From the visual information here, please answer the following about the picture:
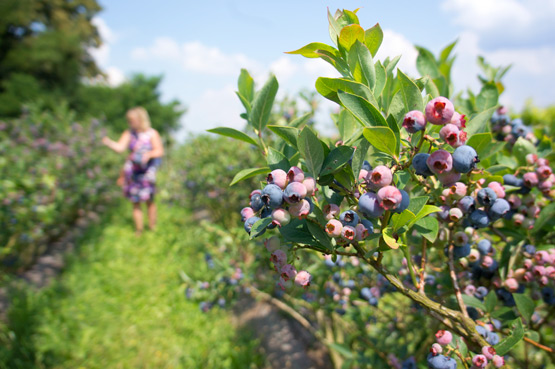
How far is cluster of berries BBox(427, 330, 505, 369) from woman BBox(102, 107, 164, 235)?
4498 millimetres

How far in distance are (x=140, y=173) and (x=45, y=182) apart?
1.35 m

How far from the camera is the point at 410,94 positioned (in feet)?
1.98

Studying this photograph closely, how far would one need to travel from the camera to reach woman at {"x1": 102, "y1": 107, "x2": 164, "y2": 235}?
472cm

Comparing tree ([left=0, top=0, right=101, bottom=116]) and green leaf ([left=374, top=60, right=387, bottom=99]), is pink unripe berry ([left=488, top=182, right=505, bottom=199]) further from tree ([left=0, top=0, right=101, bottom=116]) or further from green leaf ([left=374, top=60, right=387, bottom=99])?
tree ([left=0, top=0, right=101, bottom=116])

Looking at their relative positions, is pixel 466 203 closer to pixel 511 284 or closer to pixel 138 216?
pixel 511 284

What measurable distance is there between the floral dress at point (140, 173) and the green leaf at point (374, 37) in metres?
4.50

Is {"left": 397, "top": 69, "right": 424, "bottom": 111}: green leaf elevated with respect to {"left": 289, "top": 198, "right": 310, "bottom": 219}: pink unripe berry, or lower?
elevated

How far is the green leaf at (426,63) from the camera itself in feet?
3.43

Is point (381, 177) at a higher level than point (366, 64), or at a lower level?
lower

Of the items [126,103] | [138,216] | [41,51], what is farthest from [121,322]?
[126,103]

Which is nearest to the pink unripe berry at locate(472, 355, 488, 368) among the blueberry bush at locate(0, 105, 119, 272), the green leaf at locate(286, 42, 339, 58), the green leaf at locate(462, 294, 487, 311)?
the green leaf at locate(462, 294, 487, 311)

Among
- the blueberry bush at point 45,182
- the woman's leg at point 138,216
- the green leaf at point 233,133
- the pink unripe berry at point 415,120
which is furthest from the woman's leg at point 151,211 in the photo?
the pink unripe berry at point 415,120

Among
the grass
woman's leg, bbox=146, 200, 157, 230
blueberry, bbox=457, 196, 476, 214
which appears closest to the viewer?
blueberry, bbox=457, 196, 476, 214

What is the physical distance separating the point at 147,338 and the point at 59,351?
0.59m
